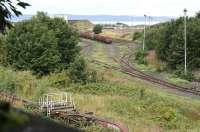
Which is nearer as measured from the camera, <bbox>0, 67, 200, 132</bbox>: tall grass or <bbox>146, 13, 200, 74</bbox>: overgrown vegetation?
<bbox>0, 67, 200, 132</bbox>: tall grass

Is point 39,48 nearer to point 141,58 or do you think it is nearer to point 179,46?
point 179,46

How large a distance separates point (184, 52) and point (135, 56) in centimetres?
1447

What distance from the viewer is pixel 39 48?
42344 mm

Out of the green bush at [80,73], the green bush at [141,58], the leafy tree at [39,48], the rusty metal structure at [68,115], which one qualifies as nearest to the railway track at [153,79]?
the green bush at [141,58]

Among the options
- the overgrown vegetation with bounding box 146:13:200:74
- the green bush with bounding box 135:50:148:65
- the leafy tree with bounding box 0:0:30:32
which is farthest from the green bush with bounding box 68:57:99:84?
the leafy tree with bounding box 0:0:30:32

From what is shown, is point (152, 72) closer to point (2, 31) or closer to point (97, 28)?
point (2, 31)

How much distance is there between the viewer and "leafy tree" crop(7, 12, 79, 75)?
42.0 meters

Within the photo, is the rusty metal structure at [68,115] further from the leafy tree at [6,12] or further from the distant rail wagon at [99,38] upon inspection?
the distant rail wagon at [99,38]

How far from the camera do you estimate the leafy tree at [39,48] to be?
42000 mm

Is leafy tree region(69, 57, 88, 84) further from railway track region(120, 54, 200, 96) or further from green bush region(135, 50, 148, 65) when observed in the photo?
green bush region(135, 50, 148, 65)

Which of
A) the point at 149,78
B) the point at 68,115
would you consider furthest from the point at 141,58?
the point at 68,115

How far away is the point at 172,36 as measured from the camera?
6088 cm

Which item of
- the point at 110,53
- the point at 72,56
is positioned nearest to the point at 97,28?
the point at 110,53

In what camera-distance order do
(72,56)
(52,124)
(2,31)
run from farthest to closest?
(72,56), (2,31), (52,124)
